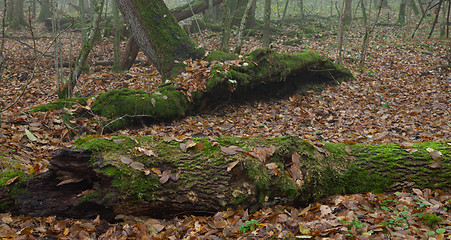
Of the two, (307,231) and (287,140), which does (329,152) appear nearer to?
(287,140)

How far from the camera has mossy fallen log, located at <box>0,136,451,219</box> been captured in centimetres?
303

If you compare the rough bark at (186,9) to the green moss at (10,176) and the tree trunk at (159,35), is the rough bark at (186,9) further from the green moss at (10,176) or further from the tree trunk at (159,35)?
the green moss at (10,176)

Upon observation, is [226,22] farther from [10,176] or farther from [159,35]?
[10,176]

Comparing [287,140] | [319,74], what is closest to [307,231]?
[287,140]

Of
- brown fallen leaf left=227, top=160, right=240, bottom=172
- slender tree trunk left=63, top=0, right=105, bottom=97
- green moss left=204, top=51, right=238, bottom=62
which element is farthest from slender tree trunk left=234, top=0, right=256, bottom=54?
brown fallen leaf left=227, top=160, right=240, bottom=172

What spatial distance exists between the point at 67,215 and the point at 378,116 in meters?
6.36

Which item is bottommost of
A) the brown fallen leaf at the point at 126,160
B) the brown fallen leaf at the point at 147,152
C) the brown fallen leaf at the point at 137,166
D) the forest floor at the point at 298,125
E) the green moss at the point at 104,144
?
the forest floor at the point at 298,125

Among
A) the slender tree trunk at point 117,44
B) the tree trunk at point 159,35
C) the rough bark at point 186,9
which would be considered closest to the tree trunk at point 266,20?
the rough bark at point 186,9

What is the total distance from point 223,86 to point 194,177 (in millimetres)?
4038

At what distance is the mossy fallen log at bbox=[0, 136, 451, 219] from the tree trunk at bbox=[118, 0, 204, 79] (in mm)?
4535

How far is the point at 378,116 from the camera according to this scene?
692cm

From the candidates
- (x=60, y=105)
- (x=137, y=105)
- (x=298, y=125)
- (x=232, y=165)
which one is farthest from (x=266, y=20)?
(x=232, y=165)

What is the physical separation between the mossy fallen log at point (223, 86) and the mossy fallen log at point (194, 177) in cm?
236

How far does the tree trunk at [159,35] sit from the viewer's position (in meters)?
7.48
